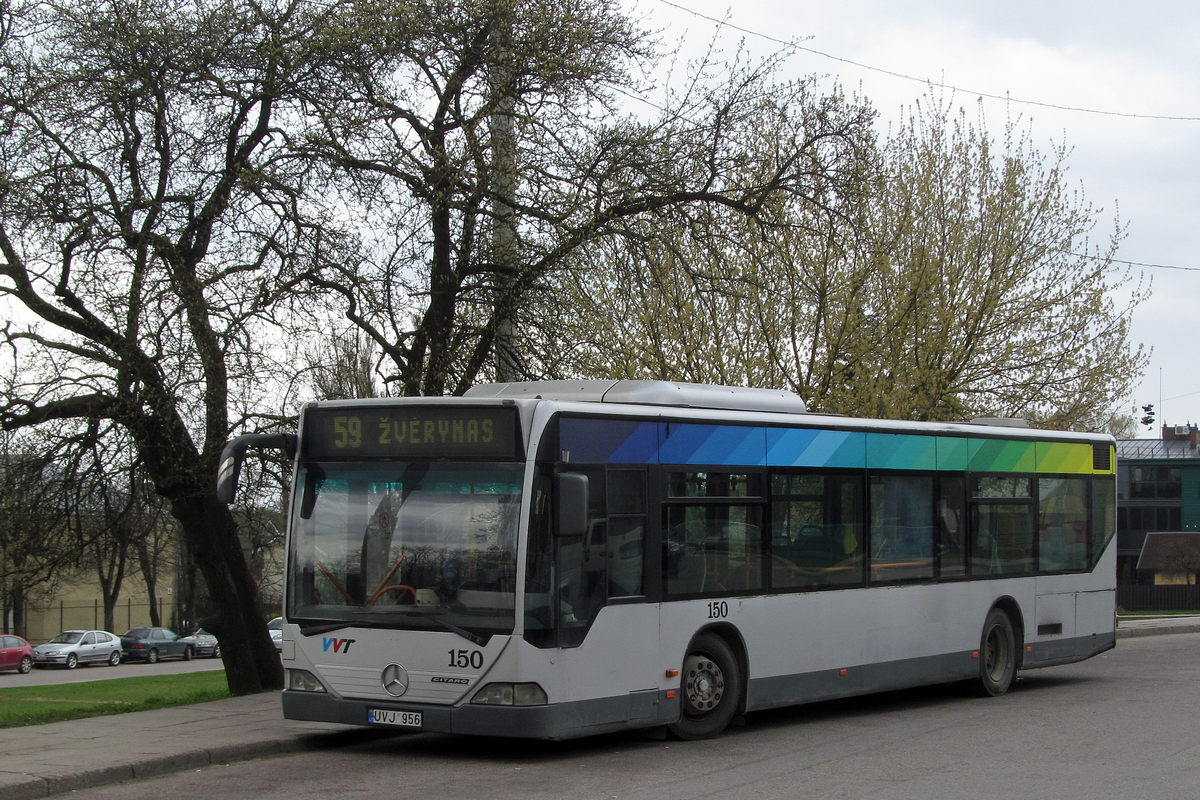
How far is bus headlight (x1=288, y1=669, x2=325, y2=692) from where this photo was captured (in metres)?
10.6

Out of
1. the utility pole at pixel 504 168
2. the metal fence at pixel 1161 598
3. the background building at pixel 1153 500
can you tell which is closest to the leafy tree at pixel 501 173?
the utility pole at pixel 504 168

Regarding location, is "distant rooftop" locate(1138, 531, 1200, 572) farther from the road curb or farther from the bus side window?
the bus side window

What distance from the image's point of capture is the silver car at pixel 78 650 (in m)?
50.0

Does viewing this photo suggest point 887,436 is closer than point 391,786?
No

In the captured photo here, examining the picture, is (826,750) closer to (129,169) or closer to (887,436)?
(887,436)

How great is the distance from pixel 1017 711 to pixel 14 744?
9434 millimetres

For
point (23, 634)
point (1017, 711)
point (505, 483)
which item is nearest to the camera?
point (505, 483)

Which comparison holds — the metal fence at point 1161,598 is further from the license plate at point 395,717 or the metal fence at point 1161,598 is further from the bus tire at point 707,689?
the license plate at point 395,717

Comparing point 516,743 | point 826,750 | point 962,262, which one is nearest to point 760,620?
point 826,750

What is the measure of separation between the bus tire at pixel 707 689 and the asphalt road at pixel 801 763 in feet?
0.67

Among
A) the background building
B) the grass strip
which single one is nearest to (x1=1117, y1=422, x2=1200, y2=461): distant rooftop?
the background building

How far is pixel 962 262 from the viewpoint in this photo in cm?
2592

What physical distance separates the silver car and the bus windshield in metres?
43.9

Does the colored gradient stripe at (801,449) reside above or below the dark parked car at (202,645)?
above
